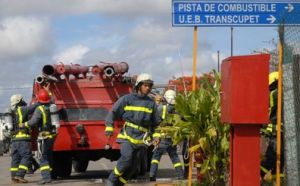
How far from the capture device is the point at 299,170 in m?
8.38

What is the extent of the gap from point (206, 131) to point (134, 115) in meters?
1.54

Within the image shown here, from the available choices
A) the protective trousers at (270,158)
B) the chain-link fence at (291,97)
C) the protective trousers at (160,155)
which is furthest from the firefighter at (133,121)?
the protective trousers at (160,155)

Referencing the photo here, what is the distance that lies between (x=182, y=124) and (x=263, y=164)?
1.29 meters

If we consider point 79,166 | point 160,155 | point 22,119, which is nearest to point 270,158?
point 160,155

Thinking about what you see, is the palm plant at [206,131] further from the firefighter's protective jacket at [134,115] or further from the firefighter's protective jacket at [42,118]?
the firefighter's protective jacket at [42,118]

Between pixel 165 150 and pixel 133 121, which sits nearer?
pixel 133 121

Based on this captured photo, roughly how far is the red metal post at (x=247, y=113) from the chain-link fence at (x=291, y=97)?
639 mm

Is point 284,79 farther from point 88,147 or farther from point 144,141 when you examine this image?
point 88,147

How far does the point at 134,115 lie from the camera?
421 inches

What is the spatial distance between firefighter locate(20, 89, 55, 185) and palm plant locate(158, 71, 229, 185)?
4.65 metres

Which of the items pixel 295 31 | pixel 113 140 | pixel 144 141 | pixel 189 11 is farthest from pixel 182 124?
pixel 113 140

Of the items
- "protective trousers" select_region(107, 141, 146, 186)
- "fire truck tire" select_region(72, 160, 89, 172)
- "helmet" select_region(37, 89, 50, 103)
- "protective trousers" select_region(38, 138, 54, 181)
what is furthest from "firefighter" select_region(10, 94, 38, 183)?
"protective trousers" select_region(107, 141, 146, 186)

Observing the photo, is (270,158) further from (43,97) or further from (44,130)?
(43,97)

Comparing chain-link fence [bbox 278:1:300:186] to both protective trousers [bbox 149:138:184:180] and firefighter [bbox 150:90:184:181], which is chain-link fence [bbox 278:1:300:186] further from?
protective trousers [bbox 149:138:184:180]
